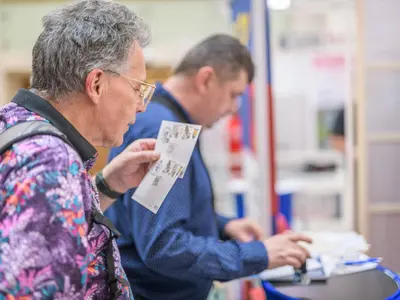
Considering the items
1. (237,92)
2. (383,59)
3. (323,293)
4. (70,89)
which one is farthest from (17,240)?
(383,59)

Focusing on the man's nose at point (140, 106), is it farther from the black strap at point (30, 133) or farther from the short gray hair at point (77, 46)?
the black strap at point (30, 133)

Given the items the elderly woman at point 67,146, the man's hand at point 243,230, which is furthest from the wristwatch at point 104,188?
the man's hand at point 243,230

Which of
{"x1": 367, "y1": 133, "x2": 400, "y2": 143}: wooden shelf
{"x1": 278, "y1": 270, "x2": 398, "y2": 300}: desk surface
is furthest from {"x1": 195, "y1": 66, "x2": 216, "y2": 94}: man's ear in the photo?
{"x1": 367, "y1": 133, "x2": 400, "y2": 143}: wooden shelf

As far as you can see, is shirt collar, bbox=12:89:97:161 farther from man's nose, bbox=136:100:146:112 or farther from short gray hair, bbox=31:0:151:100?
man's nose, bbox=136:100:146:112

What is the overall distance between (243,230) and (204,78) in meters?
0.65

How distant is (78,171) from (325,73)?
22.5 feet

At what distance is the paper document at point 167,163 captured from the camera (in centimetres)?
157

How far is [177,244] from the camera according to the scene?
1562 millimetres

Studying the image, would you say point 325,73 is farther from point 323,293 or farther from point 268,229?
point 323,293

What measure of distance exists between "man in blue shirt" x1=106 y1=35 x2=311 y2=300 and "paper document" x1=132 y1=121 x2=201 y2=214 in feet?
0.13

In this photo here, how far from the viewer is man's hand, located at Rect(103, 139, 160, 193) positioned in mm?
1590

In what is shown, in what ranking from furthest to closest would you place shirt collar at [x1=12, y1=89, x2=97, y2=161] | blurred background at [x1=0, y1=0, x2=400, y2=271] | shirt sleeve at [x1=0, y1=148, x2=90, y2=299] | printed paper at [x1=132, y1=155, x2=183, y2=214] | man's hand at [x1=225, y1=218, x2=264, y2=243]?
blurred background at [x1=0, y1=0, x2=400, y2=271] → man's hand at [x1=225, y1=218, x2=264, y2=243] → printed paper at [x1=132, y1=155, x2=183, y2=214] → shirt collar at [x1=12, y1=89, x2=97, y2=161] → shirt sleeve at [x1=0, y1=148, x2=90, y2=299]

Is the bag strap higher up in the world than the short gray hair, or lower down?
lower down

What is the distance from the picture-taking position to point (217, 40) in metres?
2.06
